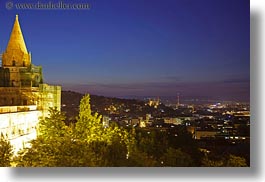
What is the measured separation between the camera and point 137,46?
3.63m

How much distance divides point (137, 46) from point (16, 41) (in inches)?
25.0

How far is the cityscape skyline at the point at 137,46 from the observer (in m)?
3.60

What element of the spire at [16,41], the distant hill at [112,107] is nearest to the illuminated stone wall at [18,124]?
the distant hill at [112,107]

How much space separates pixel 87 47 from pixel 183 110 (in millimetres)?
610

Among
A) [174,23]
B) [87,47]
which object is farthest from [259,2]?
[87,47]

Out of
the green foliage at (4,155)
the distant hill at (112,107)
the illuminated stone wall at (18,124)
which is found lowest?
the green foliage at (4,155)

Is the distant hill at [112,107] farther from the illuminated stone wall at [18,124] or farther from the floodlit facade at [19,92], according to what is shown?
the illuminated stone wall at [18,124]

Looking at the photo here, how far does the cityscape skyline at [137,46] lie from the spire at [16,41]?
3 centimetres

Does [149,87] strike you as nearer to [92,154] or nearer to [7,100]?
[92,154]

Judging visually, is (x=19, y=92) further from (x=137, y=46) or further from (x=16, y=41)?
(x=137, y=46)

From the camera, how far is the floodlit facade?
358cm

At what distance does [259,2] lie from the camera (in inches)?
139

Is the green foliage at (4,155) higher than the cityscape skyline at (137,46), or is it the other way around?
the cityscape skyline at (137,46)

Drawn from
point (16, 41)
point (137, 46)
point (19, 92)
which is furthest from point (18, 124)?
point (137, 46)
